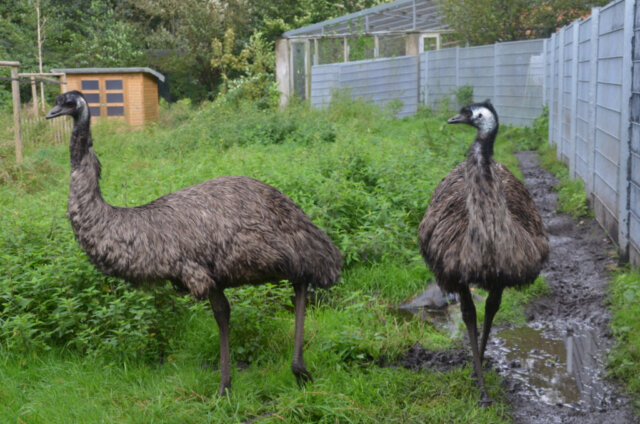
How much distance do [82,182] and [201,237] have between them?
2.32 ft

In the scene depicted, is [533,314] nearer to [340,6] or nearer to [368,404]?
[368,404]

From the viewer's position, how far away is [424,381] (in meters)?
4.67

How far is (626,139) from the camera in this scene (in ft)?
22.7

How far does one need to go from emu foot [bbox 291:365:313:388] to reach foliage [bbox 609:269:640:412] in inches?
75.3

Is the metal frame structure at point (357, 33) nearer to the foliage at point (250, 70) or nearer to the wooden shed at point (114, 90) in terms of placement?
the foliage at point (250, 70)

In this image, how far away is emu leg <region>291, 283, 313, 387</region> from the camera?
4.39 m

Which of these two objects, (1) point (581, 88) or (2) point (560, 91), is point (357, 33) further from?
(1) point (581, 88)

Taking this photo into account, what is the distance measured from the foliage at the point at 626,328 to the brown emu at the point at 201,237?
1.99 meters

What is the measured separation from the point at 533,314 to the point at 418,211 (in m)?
1.99

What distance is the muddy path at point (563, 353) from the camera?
175 inches

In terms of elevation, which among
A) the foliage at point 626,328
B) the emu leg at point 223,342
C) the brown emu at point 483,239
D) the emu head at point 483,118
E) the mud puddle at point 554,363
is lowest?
the mud puddle at point 554,363

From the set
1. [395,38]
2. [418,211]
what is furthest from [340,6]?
[418,211]

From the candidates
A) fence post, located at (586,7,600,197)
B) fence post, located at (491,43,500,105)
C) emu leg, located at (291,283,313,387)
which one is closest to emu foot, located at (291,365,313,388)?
emu leg, located at (291,283,313,387)

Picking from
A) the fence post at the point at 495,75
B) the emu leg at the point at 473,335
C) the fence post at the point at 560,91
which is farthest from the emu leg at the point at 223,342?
the fence post at the point at 495,75
